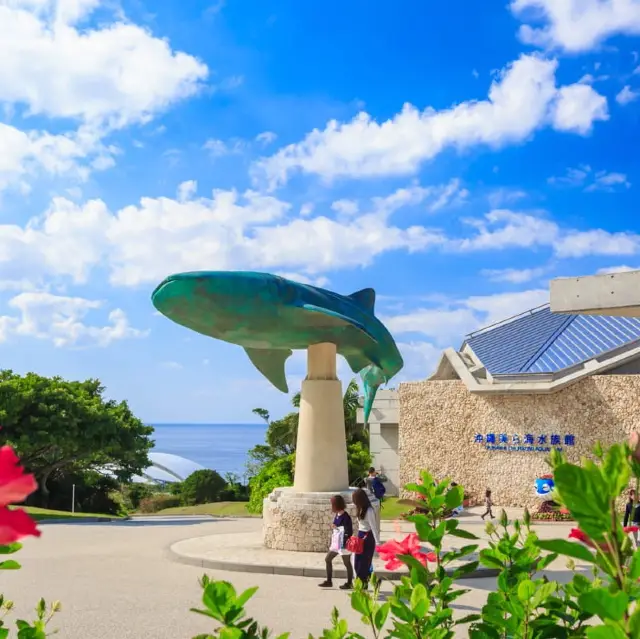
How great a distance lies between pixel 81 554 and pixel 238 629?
1252 centimetres

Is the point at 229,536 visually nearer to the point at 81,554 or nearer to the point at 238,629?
the point at 81,554

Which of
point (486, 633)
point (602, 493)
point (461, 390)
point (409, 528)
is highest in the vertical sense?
point (461, 390)

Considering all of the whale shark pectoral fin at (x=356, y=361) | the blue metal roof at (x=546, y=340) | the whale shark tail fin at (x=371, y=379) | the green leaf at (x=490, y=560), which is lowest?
the green leaf at (x=490, y=560)

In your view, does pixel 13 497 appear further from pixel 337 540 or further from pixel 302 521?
pixel 302 521

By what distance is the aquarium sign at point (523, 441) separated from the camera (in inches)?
953

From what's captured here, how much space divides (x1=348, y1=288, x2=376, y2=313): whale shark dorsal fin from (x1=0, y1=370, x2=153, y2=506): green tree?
38.7ft

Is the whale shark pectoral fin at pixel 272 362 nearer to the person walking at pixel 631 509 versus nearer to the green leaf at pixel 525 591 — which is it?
the person walking at pixel 631 509

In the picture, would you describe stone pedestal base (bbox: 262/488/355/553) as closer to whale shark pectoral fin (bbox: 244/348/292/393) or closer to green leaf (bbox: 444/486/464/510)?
whale shark pectoral fin (bbox: 244/348/292/393)

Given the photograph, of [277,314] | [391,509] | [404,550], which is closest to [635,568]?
[404,550]

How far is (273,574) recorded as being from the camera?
37.2ft

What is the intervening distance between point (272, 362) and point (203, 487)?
72.7ft

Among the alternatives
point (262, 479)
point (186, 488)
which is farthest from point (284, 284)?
point (186, 488)

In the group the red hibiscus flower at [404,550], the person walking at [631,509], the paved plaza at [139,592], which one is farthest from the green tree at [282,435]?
the red hibiscus flower at [404,550]

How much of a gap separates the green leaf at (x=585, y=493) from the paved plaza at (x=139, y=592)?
6.90m
